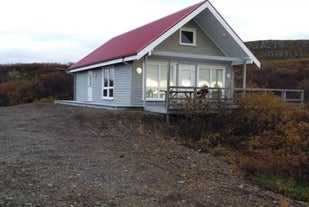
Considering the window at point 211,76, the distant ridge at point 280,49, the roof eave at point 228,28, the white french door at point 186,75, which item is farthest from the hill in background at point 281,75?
the white french door at point 186,75

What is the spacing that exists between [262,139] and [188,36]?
9129mm

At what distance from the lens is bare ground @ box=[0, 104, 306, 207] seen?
652 cm

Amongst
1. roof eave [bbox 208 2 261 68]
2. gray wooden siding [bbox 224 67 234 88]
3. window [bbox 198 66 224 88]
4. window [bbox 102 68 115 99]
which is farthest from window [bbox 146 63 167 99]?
gray wooden siding [bbox 224 67 234 88]

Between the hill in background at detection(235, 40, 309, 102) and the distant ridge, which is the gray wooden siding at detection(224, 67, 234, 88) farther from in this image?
the distant ridge

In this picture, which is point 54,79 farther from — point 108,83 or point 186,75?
point 186,75

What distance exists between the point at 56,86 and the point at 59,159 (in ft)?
80.9

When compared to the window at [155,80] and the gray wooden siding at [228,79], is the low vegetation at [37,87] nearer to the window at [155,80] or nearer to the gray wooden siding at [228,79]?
the window at [155,80]

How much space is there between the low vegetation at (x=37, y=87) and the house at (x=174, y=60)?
36.3 feet

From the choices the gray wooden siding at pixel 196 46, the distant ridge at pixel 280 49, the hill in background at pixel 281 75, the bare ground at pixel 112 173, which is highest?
the distant ridge at pixel 280 49

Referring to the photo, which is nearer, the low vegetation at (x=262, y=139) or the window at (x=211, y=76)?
the low vegetation at (x=262, y=139)

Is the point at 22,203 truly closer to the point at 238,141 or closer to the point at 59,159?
the point at 59,159

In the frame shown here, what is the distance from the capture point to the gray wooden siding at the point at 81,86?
81.9 ft

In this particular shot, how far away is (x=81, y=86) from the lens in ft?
84.7

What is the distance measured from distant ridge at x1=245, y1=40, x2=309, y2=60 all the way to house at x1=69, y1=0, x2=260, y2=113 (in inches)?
759
